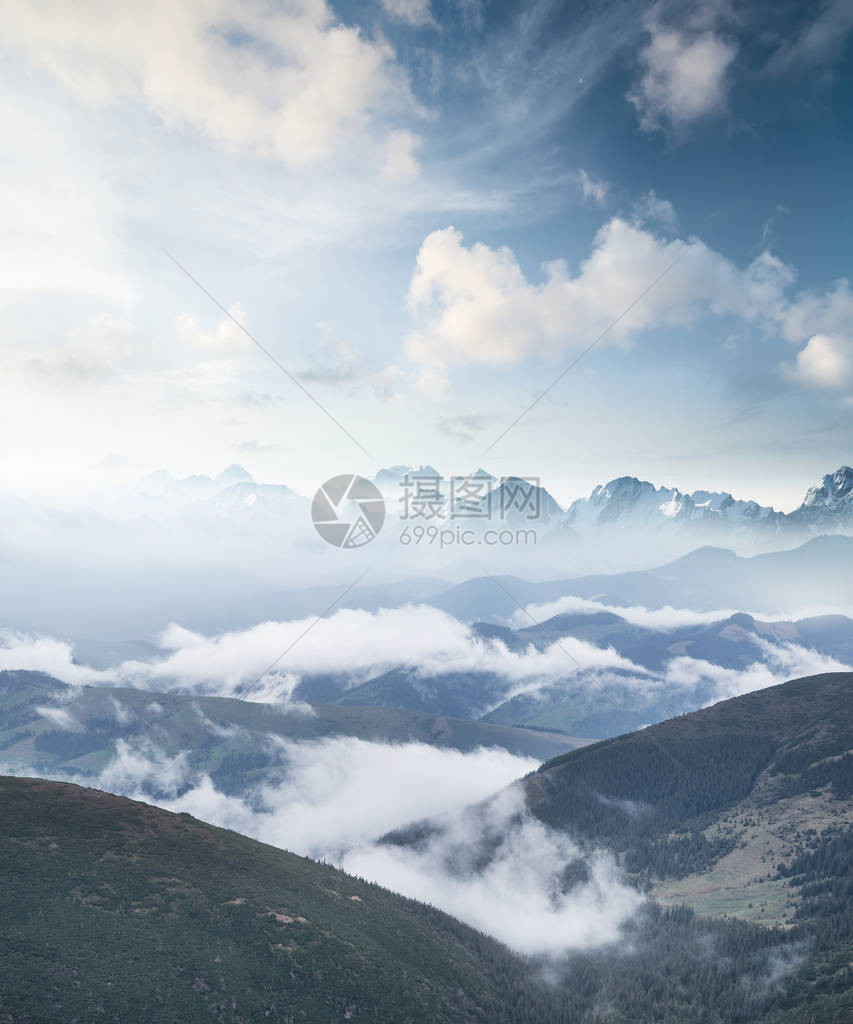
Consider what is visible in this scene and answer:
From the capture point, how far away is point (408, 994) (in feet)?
445

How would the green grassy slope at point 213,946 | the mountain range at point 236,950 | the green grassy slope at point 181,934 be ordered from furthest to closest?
the mountain range at point 236,950 < the green grassy slope at point 213,946 < the green grassy slope at point 181,934

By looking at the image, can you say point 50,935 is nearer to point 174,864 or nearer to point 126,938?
point 126,938

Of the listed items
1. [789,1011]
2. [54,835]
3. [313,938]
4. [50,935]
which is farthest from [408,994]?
[789,1011]

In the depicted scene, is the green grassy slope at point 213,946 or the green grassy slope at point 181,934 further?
the green grassy slope at point 213,946

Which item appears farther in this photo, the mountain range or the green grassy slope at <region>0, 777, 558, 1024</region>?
the mountain range

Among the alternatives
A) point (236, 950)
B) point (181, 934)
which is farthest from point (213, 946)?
point (181, 934)

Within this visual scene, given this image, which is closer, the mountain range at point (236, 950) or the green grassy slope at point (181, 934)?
the green grassy slope at point (181, 934)

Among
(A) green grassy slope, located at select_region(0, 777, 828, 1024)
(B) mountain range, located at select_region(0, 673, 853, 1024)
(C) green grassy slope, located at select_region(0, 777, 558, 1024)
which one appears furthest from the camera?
(B) mountain range, located at select_region(0, 673, 853, 1024)

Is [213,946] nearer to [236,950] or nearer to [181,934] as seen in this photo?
[236,950]

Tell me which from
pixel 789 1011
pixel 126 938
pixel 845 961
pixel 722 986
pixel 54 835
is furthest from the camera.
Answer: pixel 722 986

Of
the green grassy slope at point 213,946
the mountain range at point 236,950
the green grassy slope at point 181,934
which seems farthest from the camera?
the mountain range at point 236,950

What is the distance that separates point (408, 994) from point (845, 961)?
13532cm

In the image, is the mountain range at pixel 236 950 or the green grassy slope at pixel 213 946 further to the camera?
the mountain range at pixel 236 950

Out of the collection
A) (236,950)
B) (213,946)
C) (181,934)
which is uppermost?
(181,934)
